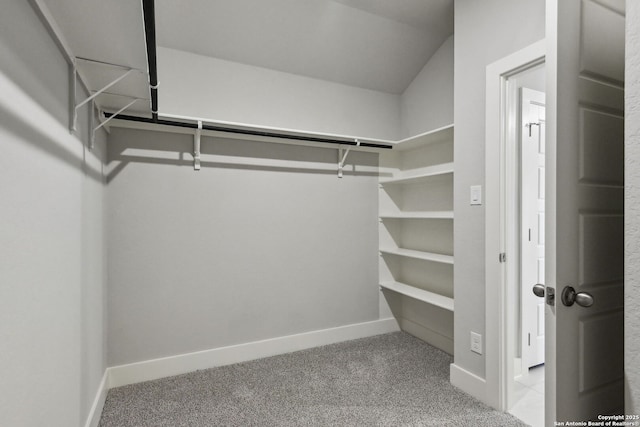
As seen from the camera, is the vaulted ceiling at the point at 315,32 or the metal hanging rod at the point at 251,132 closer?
the metal hanging rod at the point at 251,132

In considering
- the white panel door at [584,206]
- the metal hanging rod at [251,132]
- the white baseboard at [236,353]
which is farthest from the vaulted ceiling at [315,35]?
the white baseboard at [236,353]

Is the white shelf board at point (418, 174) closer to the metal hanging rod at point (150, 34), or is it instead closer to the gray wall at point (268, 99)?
the gray wall at point (268, 99)

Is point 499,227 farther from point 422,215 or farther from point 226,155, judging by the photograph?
point 226,155

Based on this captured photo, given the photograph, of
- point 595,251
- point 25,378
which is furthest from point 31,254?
point 595,251

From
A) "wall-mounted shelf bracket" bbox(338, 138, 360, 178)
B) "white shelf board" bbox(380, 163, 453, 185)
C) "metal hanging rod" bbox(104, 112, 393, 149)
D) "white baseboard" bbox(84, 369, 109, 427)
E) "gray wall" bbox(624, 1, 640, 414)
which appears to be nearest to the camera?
"gray wall" bbox(624, 1, 640, 414)

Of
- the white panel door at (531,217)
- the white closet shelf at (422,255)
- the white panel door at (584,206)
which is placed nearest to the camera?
the white panel door at (584,206)

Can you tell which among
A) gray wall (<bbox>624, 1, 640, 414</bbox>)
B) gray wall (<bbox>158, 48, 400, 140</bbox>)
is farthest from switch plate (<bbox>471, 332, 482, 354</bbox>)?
gray wall (<bbox>158, 48, 400, 140</bbox>)

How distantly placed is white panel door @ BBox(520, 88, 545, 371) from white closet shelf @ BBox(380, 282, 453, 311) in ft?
1.65

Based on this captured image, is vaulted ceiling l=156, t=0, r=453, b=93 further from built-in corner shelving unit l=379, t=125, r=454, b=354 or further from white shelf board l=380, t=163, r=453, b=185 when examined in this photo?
white shelf board l=380, t=163, r=453, b=185

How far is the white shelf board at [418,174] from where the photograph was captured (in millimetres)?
2647

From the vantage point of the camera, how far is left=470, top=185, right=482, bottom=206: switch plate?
6.62 ft

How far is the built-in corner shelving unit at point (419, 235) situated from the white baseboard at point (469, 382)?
0.42 meters

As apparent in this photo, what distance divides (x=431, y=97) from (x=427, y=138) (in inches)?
17.1

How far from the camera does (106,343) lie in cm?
216
